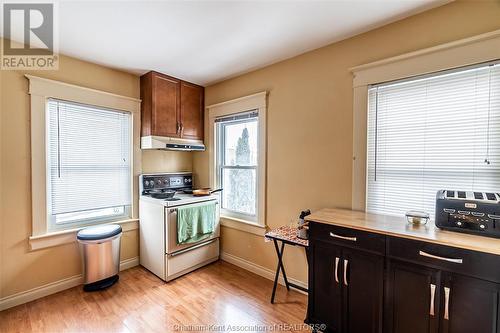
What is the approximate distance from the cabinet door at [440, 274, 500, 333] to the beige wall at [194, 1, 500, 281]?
3.14 ft

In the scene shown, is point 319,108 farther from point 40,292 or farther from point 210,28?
point 40,292

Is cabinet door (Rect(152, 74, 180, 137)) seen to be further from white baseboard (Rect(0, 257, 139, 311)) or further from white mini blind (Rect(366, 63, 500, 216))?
white mini blind (Rect(366, 63, 500, 216))

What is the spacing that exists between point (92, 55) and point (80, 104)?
0.57 meters

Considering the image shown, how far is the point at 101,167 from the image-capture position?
9.29ft

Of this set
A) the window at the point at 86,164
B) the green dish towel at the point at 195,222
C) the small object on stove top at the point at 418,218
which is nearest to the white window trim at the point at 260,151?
the green dish towel at the point at 195,222

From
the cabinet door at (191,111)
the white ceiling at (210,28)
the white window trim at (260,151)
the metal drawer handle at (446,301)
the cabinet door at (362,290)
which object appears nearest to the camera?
the metal drawer handle at (446,301)

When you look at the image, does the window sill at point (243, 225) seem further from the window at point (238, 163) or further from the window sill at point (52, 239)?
the window sill at point (52, 239)

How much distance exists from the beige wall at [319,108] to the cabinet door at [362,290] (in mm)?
643

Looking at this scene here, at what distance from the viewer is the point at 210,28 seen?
1.98 meters

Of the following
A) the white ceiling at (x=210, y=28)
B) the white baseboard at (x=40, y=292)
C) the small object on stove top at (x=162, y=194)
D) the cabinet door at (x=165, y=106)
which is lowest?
the white baseboard at (x=40, y=292)

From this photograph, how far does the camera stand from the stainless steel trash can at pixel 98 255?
246cm

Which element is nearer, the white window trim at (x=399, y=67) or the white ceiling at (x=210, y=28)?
the white window trim at (x=399, y=67)

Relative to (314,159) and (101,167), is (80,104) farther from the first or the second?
(314,159)

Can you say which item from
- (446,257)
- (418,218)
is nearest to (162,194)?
(418,218)
